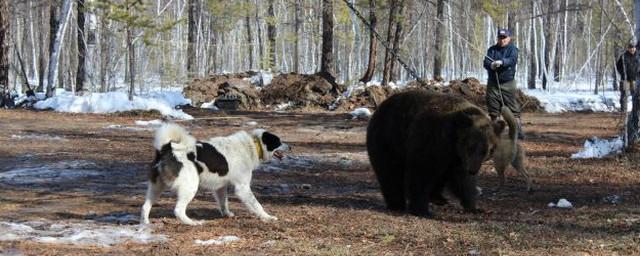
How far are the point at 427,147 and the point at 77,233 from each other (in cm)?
358

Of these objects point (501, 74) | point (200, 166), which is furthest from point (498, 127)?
point (501, 74)

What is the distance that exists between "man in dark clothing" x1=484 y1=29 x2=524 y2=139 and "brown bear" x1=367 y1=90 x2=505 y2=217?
4877 mm

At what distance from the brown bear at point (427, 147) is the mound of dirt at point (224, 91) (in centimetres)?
2000

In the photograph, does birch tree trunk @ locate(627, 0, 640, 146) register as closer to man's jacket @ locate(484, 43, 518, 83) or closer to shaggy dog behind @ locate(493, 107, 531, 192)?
man's jacket @ locate(484, 43, 518, 83)

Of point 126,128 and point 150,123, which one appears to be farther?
point 150,123

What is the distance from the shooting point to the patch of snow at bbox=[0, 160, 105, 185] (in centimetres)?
1074

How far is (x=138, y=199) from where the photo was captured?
9.26 metres

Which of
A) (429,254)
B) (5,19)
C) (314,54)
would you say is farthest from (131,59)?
(314,54)

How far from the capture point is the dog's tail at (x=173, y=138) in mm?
7230

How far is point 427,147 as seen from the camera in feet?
26.2

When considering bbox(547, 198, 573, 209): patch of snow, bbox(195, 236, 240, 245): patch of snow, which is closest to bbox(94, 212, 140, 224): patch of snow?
bbox(195, 236, 240, 245): patch of snow

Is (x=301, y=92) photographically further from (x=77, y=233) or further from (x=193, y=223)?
(x=77, y=233)

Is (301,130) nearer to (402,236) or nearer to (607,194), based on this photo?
(607,194)

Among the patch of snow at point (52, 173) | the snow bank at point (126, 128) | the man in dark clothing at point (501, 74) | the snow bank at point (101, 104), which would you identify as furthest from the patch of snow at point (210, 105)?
the man in dark clothing at point (501, 74)
